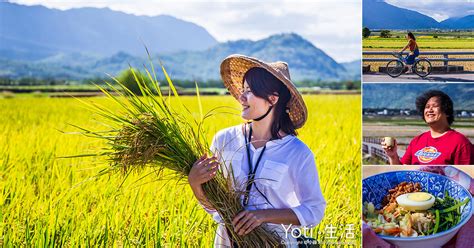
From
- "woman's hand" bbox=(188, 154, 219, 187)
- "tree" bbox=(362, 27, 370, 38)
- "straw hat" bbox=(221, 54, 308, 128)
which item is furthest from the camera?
"tree" bbox=(362, 27, 370, 38)

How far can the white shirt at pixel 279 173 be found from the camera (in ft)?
9.45

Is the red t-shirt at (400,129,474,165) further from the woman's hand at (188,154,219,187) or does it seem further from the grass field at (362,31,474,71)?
the woman's hand at (188,154,219,187)

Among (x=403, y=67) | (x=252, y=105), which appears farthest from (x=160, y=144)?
(x=403, y=67)

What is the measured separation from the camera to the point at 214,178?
2.96 m

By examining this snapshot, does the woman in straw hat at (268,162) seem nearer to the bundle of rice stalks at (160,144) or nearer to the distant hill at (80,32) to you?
the bundle of rice stalks at (160,144)

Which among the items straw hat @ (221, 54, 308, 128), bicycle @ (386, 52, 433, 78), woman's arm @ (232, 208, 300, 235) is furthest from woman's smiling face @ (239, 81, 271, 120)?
bicycle @ (386, 52, 433, 78)

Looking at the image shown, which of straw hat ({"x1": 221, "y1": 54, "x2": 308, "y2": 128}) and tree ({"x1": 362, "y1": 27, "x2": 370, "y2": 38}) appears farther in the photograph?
tree ({"x1": 362, "y1": 27, "x2": 370, "y2": 38})

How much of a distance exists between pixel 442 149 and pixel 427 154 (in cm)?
7

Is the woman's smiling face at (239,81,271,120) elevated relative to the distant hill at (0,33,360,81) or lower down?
lower down

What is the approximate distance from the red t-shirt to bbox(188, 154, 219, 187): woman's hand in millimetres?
1018

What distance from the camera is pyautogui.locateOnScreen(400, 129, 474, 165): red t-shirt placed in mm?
3268

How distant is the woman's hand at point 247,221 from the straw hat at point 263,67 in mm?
457

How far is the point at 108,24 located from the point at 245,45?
3.58 ft

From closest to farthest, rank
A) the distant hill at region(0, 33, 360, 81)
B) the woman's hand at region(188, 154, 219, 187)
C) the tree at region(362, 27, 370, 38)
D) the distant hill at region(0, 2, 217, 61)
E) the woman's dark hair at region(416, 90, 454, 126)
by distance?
1. the woman's hand at region(188, 154, 219, 187)
2. the woman's dark hair at region(416, 90, 454, 126)
3. the tree at region(362, 27, 370, 38)
4. the distant hill at region(0, 2, 217, 61)
5. the distant hill at region(0, 33, 360, 81)
